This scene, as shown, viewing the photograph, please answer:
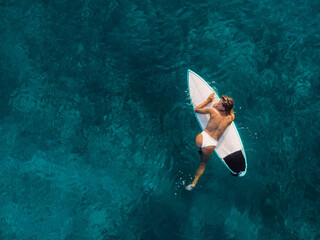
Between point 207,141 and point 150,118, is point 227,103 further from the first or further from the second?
point 150,118

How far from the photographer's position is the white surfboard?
7.50 metres

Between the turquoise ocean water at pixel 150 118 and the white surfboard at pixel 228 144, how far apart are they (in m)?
0.29

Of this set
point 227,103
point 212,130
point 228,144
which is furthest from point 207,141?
point 227,103

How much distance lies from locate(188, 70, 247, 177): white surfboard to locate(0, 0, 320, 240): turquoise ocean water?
0.96ft

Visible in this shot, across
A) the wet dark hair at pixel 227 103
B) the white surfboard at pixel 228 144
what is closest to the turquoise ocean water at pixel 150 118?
the white surfboard at pixel 228 144

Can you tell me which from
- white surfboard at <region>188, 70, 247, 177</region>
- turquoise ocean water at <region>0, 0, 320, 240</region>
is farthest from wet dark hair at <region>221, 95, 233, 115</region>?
turquoise ocean water at <region>0, 0, 320, 240</region>

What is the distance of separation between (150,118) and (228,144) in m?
2.28

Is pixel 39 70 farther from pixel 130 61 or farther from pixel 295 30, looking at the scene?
pixel 295 30

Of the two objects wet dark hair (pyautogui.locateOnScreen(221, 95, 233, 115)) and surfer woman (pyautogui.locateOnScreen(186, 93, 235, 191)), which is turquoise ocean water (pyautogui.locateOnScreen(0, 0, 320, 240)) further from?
wet dark hair (pyautogui.locateOnScreen(221, 95, 233, 115))

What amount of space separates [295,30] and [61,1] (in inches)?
292

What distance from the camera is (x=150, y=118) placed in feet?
26.7

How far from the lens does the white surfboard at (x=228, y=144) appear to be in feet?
24.6

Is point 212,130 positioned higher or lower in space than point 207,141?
higher

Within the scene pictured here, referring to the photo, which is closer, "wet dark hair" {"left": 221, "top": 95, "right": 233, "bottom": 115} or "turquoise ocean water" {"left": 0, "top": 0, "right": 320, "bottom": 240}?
"wet dark hair" {"left": 221, "top": 95, "right": 233, "bottom": 115}
